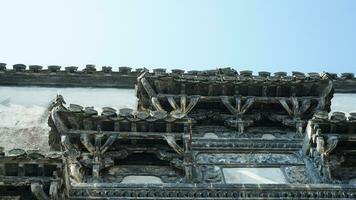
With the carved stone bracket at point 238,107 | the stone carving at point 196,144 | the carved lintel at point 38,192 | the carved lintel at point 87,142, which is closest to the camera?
the carved lintel at point 38,192

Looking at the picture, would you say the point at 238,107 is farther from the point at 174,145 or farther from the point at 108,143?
the point at 108,143

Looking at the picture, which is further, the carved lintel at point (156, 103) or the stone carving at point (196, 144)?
the carved lintel at point (156, 103)

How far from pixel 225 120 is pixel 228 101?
0.85 meters

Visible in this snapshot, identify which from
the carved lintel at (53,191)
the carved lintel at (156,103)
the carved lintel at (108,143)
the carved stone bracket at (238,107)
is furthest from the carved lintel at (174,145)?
the carved lintel at (53,191)

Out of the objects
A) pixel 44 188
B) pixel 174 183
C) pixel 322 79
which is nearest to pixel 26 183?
pixel 44 188

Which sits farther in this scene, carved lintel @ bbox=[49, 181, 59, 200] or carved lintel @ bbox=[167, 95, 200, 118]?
carved lintel @ bbox=[167, 95, 200, 118]

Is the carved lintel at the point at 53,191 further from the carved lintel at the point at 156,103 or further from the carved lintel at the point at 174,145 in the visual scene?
the carved lintel at the point at 156,103

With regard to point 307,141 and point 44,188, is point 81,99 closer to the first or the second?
point 307,141

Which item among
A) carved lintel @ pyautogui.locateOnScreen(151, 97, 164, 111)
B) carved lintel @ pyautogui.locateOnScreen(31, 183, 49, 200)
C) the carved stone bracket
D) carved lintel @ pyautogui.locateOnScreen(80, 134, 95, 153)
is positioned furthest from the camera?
carved lintel @ pyautogui.locateOnScreen(151, 97, 164, 111)

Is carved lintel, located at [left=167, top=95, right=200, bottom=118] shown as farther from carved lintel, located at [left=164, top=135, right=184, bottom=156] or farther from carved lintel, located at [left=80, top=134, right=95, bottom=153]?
carved lintel, located at [left=80, top=134, right=95, bottom=153]

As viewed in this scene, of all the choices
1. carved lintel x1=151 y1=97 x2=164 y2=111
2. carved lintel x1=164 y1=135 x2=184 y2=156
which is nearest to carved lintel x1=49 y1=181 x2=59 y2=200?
carved lintel x1=164 y1=135 x2=184 y2=156

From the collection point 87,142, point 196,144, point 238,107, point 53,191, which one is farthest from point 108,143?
point 238,107

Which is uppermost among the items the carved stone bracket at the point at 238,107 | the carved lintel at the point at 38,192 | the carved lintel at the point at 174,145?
the carved stone bracket at the point at 238,107

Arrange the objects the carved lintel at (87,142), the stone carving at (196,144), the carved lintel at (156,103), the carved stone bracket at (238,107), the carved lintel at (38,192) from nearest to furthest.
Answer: the carved lintel at (38,192) → the stone carving at (196,144) → the carved lintel at (87,142) → the carved stone bracket at (238,107) → the carved lintel at (156,103)
